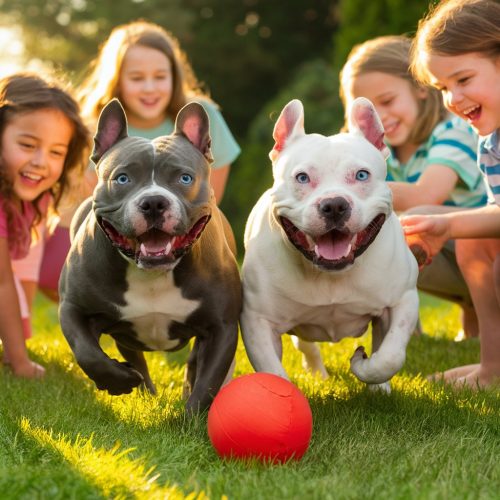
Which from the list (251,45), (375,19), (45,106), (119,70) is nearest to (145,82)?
(119,70)

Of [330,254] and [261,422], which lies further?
[330,254]

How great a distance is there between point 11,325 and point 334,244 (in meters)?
2.08

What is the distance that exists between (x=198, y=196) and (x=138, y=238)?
28cm

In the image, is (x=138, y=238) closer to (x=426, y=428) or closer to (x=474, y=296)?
(x=426, y=428)

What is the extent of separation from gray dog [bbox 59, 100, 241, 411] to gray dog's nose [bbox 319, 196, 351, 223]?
1.53 feet

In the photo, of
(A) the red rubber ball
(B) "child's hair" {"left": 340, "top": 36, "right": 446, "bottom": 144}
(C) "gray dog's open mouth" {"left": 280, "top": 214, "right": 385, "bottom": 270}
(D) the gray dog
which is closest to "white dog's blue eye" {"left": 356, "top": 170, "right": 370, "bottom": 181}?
(C) "gray dog's open mouth" {"left": 280, "top": 214, "right": 385, "bottom": 270}

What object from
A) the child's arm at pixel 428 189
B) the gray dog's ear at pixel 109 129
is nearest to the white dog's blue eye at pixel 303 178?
the gray dog's ear at pixel 109 129

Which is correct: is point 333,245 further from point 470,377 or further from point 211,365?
point 470,377

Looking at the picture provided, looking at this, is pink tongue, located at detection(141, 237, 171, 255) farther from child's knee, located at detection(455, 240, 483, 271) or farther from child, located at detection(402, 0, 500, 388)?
child's knee, located at detection(455, 240, 483, 271)

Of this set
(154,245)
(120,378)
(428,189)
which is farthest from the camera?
(428,189)

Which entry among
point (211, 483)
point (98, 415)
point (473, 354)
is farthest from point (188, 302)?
point (473, 354)

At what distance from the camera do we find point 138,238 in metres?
3.29

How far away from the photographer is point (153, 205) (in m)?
3.15

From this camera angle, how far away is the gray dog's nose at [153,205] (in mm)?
3148
